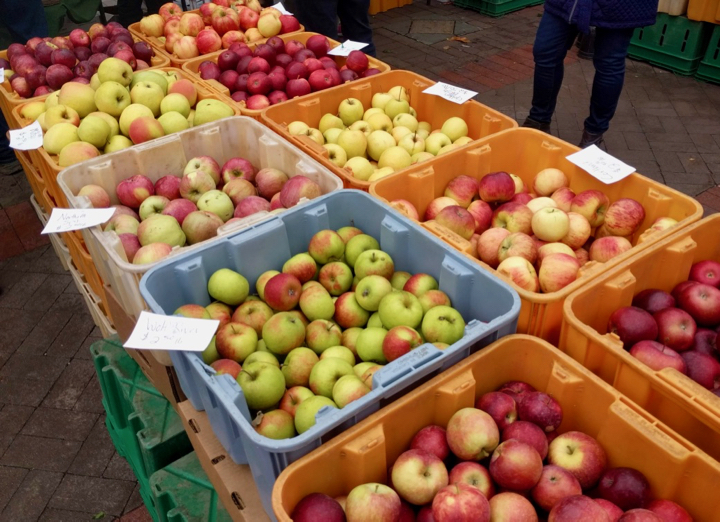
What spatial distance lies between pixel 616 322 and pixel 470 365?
1.62ft

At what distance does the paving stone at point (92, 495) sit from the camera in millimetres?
2379

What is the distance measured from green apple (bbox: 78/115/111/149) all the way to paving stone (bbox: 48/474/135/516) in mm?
1477

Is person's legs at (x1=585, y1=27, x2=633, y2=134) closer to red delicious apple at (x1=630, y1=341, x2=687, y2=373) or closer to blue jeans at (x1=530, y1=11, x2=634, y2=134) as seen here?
blue jeans at (x1=530, y1=11, x2=634, y2=134)

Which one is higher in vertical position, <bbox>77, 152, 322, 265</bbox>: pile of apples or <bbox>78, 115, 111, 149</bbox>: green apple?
<bbox>78, 115, 111, 149</bbox>: green apple

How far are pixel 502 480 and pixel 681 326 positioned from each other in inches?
29.9

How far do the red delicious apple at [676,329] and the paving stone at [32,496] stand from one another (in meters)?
2.45

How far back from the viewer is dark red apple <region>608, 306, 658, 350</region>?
1.58 m

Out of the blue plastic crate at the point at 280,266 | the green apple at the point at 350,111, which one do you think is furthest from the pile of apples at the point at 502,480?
the green apple at the point at 350,111

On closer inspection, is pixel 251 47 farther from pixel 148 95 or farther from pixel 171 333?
pixel 171 333

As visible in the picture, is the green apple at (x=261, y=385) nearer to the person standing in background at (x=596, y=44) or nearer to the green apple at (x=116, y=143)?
the green apple at (x=116, y=143)

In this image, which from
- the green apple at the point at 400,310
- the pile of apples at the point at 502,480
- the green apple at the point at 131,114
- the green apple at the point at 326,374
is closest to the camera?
the pile of apples at the point at 502,480

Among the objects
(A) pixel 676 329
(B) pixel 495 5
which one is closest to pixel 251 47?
(A) pixel 676 329

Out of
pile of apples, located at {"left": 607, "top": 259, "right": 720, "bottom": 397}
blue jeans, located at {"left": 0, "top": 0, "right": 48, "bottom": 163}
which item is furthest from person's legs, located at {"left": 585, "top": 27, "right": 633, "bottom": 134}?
blue jeans, located at {"left": 0, "top": 0, "right": 48, "bottom": 163}

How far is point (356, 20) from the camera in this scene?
186 inches
